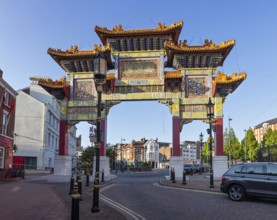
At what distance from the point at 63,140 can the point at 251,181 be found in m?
18.3

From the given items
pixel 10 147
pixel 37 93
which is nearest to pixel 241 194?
pixel 10 147

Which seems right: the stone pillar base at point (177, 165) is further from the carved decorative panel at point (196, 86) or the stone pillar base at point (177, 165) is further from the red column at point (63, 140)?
the red column at point (63, 140)

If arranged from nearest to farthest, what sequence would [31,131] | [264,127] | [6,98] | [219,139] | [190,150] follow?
[219,139] → [6,98] → [31,131] → [264,127] → [190,150]

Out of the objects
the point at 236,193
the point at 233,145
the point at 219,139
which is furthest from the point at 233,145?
the point at 236,193

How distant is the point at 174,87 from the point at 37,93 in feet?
122

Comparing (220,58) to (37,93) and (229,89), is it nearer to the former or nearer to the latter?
(229,89)

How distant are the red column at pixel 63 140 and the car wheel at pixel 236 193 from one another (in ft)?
56.5

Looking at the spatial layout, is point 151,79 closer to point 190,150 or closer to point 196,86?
point 196,86

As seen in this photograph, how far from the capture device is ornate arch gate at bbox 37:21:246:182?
83.8ft

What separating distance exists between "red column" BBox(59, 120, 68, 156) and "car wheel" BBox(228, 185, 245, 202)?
17.2 meters

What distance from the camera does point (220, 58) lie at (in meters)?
26.0

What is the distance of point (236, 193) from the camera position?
12.6 m

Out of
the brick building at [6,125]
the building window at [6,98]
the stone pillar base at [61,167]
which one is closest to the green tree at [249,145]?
the stone pillar base at [61,167]

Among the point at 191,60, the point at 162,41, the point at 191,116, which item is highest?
the point at 162,41
